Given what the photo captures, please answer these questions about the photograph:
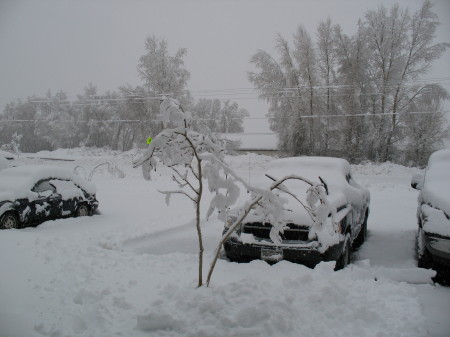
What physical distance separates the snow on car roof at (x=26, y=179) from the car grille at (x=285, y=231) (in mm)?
5638

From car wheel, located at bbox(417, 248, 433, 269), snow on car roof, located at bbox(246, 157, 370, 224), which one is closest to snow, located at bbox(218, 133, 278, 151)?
snow on car roof, located at bbox(246, 157, 370, 224)

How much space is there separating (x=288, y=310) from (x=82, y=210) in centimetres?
762

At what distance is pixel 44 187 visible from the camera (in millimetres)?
8422

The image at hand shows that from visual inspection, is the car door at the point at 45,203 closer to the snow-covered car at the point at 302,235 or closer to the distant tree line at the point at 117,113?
the snow-covered car at the point at 302,235

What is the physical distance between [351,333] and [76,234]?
6.02m

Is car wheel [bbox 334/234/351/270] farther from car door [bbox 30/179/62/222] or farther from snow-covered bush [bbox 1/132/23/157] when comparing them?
snow-covered bush [bbox 1/132/23/157]

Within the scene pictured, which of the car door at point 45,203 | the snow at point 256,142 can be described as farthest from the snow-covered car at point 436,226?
the snow at point 256,142

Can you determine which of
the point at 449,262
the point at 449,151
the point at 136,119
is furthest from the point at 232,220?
the point at 136,119

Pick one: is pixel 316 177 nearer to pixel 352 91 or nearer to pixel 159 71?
pixel 352 91

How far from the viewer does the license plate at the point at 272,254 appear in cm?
464

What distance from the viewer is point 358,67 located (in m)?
29.1

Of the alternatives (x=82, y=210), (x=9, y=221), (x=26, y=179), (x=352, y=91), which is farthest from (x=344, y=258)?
(x=352, y=91)

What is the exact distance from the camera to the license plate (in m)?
4.64

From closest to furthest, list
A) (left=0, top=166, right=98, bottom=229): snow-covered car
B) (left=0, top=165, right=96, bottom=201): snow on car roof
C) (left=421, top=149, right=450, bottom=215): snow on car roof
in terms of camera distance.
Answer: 1. (left=421, top=149, right=450, bottom=215): snow on car roof
2. (left=0, top=166, right=98, bottom=229): snow-covered car
3. (left=0, top=165, right=96, bottom=201): snow on car roof
